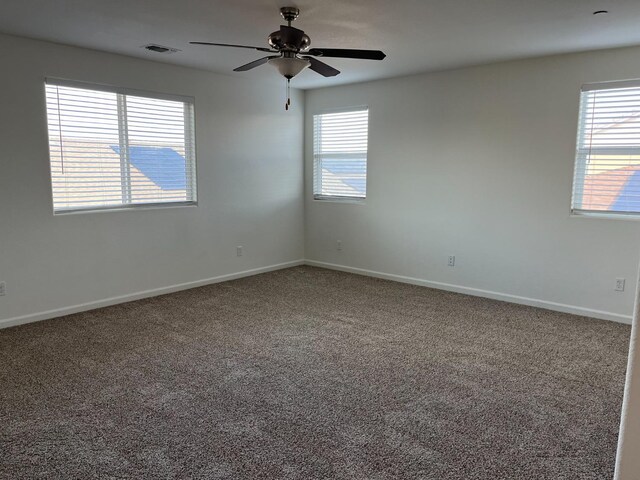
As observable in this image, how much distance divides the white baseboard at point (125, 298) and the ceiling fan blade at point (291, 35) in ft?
10.4

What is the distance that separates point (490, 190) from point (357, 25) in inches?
93.4

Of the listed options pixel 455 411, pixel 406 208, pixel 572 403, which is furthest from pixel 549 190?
pixel 455 411

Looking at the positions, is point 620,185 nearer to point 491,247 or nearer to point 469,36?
point 491,247

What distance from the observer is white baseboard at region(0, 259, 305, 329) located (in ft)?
13.1

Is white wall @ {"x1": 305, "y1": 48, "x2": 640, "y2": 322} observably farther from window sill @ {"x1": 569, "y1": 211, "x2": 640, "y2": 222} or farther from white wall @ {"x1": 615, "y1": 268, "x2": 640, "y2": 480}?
white wall @ {"x1": 615, "y1": 268, "x2": 640, "y2": 480}

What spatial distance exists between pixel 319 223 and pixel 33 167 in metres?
3.57

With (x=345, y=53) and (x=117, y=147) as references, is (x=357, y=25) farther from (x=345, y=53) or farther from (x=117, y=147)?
(x=117, y=147)

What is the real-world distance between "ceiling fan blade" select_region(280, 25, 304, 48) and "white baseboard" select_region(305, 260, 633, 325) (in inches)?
133

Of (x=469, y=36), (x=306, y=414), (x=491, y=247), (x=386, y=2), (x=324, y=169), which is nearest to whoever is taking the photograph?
(x=306, y=414)

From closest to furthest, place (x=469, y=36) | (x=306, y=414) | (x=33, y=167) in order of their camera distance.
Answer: (x=306, y=414) → (x=469, y=36) → (x=33, y=167)

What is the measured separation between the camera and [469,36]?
363 cm

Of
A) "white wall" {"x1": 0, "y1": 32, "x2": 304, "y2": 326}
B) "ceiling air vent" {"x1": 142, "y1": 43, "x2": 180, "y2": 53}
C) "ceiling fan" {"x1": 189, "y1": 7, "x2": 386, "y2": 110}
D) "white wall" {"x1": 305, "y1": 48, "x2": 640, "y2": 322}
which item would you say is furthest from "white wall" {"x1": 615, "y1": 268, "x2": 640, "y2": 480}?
"white wall" {"x1": 0, "y1": 32, "x2": 304, "y2": 326}

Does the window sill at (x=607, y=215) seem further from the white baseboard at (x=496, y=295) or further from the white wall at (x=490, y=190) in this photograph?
the white baseboard at (x=496, y=295)

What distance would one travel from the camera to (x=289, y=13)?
3010 millimetres
